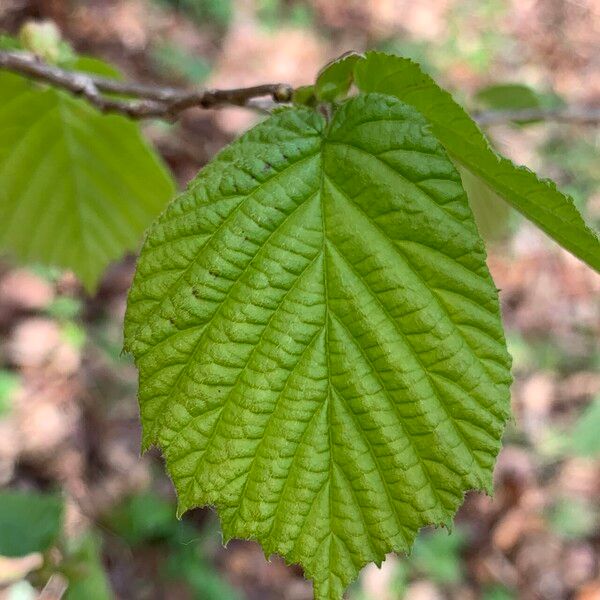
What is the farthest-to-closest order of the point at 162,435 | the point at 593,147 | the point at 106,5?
the point at 593,147 < the point at 106,5 < the point at 162,435

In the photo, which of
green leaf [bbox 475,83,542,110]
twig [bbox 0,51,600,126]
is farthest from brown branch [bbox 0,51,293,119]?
green leaf [bbox 475,83,542,110]

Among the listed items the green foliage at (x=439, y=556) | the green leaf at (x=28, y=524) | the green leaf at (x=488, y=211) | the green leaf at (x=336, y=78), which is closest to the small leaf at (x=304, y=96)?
the green leaf at (x=336, y=78)

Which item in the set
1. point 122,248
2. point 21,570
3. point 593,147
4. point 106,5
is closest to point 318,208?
point 122,248

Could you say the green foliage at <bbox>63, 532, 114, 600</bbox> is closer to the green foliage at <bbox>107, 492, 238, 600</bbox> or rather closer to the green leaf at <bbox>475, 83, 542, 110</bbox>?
the green foliage at <bbox>107, 492, 238, 600</bbox>

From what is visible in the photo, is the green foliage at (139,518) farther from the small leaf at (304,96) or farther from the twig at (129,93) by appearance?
the small leaf at (304,96)

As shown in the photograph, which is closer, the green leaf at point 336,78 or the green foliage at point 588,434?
the green leaf at point 336,78

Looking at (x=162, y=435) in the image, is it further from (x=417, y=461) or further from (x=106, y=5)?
(x=106, y=5)
